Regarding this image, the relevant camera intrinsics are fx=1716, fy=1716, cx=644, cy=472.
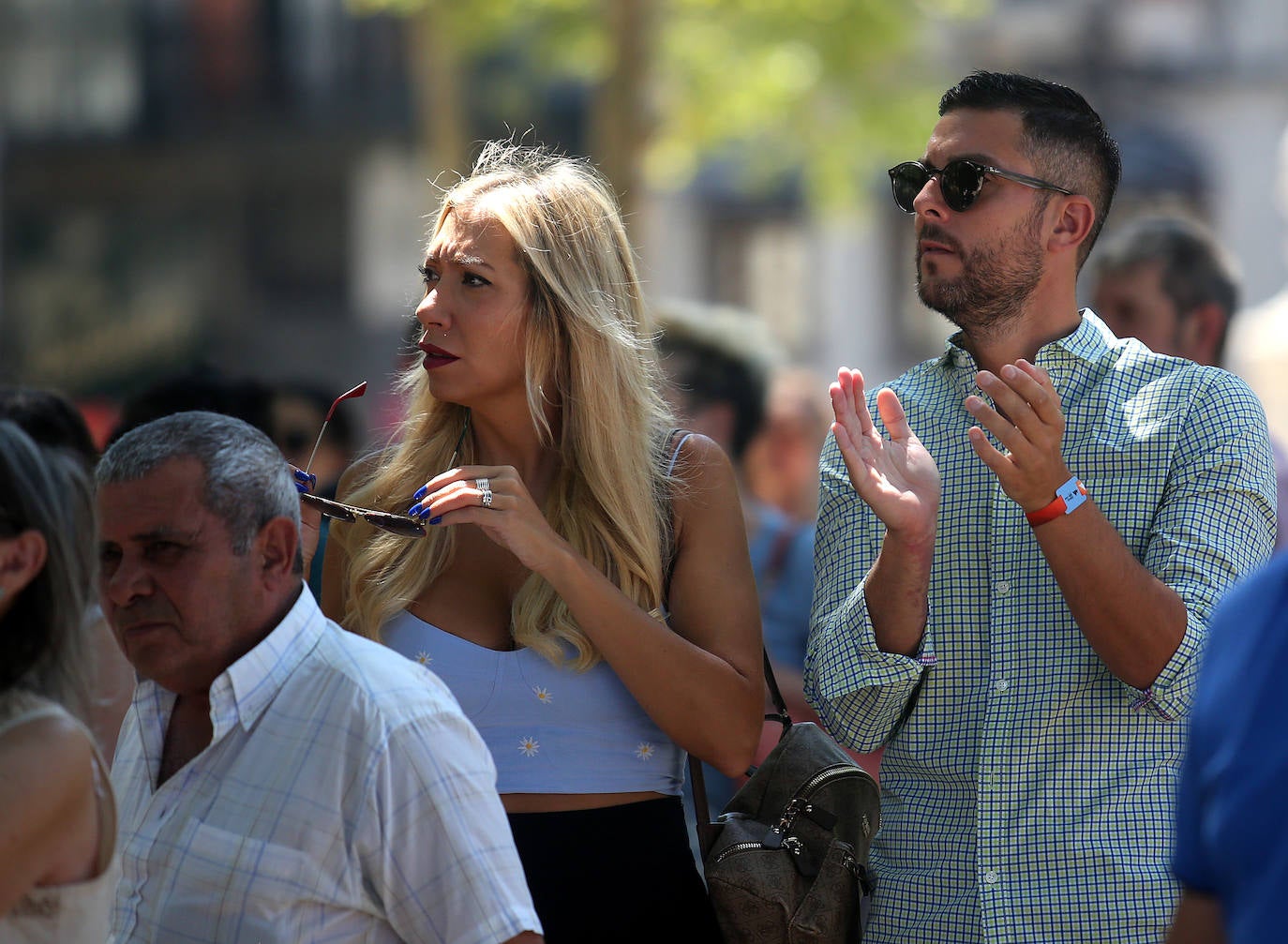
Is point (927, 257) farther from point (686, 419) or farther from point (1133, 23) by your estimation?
point (1133, 23)

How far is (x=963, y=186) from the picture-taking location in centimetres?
299

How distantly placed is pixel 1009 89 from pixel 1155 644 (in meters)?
1.06

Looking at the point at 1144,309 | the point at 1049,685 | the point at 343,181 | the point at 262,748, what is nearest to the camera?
the point at 262,748

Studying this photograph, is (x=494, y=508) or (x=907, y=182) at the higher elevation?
(x=907, y=182)

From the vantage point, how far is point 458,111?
1573cm

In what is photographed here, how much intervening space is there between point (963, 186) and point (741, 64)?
11952mm

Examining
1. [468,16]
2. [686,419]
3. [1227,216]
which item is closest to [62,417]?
[686,419]

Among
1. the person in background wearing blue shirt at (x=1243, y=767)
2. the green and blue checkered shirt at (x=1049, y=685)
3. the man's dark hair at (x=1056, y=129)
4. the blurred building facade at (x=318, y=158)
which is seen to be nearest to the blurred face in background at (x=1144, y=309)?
the man's dark hair at (x=1056, y=129)

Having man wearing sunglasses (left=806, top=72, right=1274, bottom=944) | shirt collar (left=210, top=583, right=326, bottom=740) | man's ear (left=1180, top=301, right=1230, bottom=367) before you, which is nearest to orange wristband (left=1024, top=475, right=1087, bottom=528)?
man wearing sunglasses (left=806, top=72, right=1274, bottom=944)

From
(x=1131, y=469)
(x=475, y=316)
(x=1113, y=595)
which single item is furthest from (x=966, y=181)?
(x=475, y=316)

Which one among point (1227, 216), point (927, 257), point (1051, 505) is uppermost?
point (927, 257)

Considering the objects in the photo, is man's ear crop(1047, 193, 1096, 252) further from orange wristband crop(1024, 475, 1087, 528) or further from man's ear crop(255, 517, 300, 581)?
man's ear crop(255, 517, 300, 581)

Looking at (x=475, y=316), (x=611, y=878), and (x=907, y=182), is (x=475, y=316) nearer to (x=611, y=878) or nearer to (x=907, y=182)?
(x=907, y=182)

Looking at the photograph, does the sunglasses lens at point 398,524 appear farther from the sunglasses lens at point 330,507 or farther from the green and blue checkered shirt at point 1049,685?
the green and blue checkered shirt at point 1049,685
